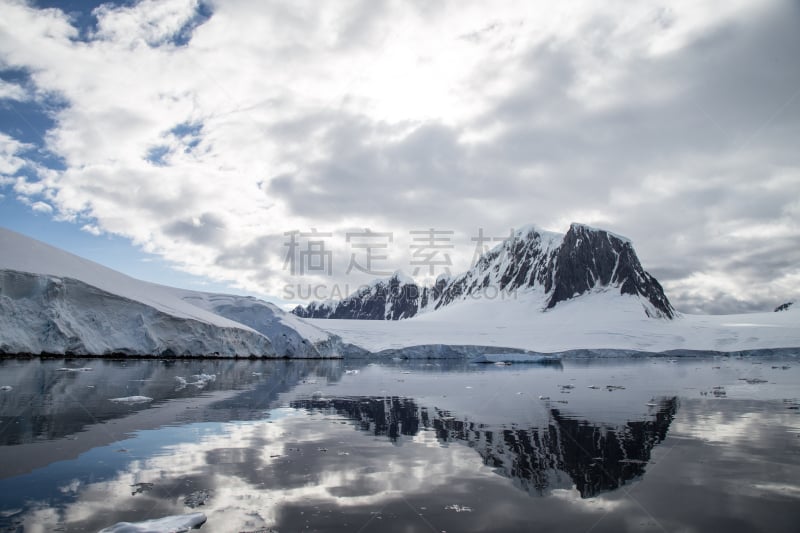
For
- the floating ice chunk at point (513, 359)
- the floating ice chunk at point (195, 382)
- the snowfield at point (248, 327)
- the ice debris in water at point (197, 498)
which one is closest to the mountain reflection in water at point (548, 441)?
the ice debris in water at point (197, 498)

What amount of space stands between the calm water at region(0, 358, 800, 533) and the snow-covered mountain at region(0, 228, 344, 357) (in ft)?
78.0

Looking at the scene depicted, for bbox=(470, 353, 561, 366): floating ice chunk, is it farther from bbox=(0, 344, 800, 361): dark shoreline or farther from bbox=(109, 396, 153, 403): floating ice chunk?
bbox=(109, 396, 153, 403): floating ice chunk

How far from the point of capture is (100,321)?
124 ft

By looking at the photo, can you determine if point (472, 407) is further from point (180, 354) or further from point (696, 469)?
point (180, 354)

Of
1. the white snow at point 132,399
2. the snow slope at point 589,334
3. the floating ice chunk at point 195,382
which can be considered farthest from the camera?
the snow slope at point 589,334

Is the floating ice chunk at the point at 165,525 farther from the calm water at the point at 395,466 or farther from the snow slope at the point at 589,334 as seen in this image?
the snow slope at the point at 589,334

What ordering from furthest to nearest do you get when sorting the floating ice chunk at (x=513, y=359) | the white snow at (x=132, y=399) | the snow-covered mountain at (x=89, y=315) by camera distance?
the floating ice chunk at (x=513, y=359)
the snow-covered mountain at (x=89, y=315)
the white snow at (x=132, y=399)

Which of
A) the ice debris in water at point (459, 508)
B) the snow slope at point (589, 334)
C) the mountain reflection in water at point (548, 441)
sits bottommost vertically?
the mountain reflection in water at point (548, 441)

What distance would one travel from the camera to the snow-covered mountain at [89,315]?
33.4 metres

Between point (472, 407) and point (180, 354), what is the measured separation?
36080 millimetres

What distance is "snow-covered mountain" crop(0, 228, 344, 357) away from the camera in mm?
33438

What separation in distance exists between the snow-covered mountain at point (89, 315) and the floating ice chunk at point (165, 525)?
118 ft

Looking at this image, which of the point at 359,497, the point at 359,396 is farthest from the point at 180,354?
the point at 359,497

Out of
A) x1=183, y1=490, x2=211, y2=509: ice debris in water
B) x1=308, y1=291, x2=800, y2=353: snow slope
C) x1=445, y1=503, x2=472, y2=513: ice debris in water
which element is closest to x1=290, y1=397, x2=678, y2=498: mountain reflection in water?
x1=445, y1=503, x2=472, y2=513: ice debris in water
